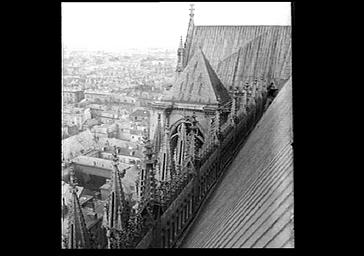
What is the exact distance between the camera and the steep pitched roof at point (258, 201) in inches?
96.3

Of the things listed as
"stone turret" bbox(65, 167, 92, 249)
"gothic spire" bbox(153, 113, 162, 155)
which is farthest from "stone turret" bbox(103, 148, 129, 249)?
"gothic spire" bbox(153, 113, 162, 155)

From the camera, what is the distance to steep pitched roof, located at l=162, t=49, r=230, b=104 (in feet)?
11.3

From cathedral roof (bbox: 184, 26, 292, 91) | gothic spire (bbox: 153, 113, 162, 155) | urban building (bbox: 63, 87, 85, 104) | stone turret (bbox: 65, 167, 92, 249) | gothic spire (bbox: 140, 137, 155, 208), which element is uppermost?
cathedral roof (bbox: 184, 26, 292, 91)

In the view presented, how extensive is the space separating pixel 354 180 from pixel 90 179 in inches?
60.0

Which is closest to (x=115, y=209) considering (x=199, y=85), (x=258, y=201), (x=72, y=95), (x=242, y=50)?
(x=72, y=95)

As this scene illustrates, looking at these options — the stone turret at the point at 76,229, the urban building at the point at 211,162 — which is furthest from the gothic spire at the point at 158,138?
the stone turret at the point at 76,229

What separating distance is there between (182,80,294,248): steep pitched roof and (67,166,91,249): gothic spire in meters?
0.61

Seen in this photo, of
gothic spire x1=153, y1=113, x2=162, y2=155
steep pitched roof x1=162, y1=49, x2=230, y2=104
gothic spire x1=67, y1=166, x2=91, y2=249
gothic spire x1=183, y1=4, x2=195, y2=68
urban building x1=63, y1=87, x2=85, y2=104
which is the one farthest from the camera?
steep pitched roof x1=162, y1=49, x2=230, y2=104

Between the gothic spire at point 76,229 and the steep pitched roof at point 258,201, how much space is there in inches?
24.2

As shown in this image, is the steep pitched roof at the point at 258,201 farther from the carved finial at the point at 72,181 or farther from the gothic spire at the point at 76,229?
the carved finial at the point at 72,181

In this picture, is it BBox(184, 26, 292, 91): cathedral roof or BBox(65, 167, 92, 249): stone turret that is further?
BBox(184, 26, 292, 91): cathedral roof

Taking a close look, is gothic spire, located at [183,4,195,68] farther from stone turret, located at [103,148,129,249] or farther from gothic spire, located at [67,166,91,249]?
gothic spire, located at [67,166,91,249]

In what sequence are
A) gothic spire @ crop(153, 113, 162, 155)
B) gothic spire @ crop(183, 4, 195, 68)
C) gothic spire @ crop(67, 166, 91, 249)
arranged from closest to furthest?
1. gothic spire @ crop(67, 166, 91, 249)
2. gothic spire @ crop(183, 4, 195, 68)
3. gothic spire @ crop(153, 113, 162, 155)
